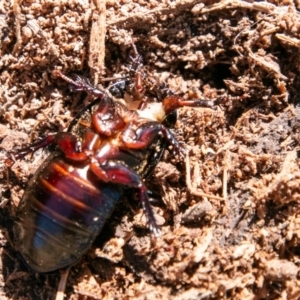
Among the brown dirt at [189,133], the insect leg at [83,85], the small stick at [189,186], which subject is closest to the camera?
the brown dirt at [189,133]

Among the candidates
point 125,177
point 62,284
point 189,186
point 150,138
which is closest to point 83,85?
point 150,138

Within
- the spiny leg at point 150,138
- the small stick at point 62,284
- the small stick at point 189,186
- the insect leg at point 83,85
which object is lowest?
the small stick at point 62,284

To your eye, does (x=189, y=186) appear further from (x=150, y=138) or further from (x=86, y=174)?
(x=86, y=174)

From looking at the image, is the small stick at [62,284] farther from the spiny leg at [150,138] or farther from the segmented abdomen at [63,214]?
the spiny leg at [150,138]

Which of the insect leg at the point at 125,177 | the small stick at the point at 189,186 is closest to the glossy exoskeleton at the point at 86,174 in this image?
the insect leg at the point at 125,177

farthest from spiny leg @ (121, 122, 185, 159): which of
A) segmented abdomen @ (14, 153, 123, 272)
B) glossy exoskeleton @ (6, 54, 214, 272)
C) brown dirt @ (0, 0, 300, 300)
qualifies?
segmented abdomen @ (14, 153, 123, 272)

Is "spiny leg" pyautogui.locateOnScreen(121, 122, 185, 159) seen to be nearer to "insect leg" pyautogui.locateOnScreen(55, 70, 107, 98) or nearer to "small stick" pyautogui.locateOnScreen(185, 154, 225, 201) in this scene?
"small stick" pyautogui.locateOnScreen(185, 154, 225, 201)
